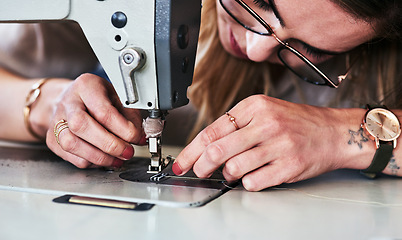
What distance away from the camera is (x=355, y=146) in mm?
1131

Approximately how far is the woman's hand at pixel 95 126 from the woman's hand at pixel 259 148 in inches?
6.0

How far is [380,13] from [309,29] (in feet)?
0.59

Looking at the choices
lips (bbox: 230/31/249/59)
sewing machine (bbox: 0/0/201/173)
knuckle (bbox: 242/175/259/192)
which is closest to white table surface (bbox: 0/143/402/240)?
knuckle (bbox: 242/175/259/192)

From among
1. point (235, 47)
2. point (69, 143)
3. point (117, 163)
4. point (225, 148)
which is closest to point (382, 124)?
point (225, 148)

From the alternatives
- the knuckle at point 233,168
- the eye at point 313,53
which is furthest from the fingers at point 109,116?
the eye at point 313,53

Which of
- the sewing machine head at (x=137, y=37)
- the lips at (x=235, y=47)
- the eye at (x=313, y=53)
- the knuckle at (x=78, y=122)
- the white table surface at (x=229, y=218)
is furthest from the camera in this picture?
the lips at (x=235, y=47)

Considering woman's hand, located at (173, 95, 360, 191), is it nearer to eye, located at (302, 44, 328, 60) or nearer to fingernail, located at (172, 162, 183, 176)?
fingernail, located at (172, 162, 183, 176)

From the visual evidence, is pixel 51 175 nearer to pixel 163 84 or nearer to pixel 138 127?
pixel 138 127

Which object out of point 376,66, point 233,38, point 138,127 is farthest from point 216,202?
point 376,66

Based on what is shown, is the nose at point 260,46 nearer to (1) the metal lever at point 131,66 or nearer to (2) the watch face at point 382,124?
(2) the watch face at point 382,124

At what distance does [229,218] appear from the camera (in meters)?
0.80

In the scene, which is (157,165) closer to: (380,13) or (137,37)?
(137,37)

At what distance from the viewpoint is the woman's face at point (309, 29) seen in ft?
3.67

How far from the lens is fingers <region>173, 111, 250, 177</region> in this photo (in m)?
0.95
